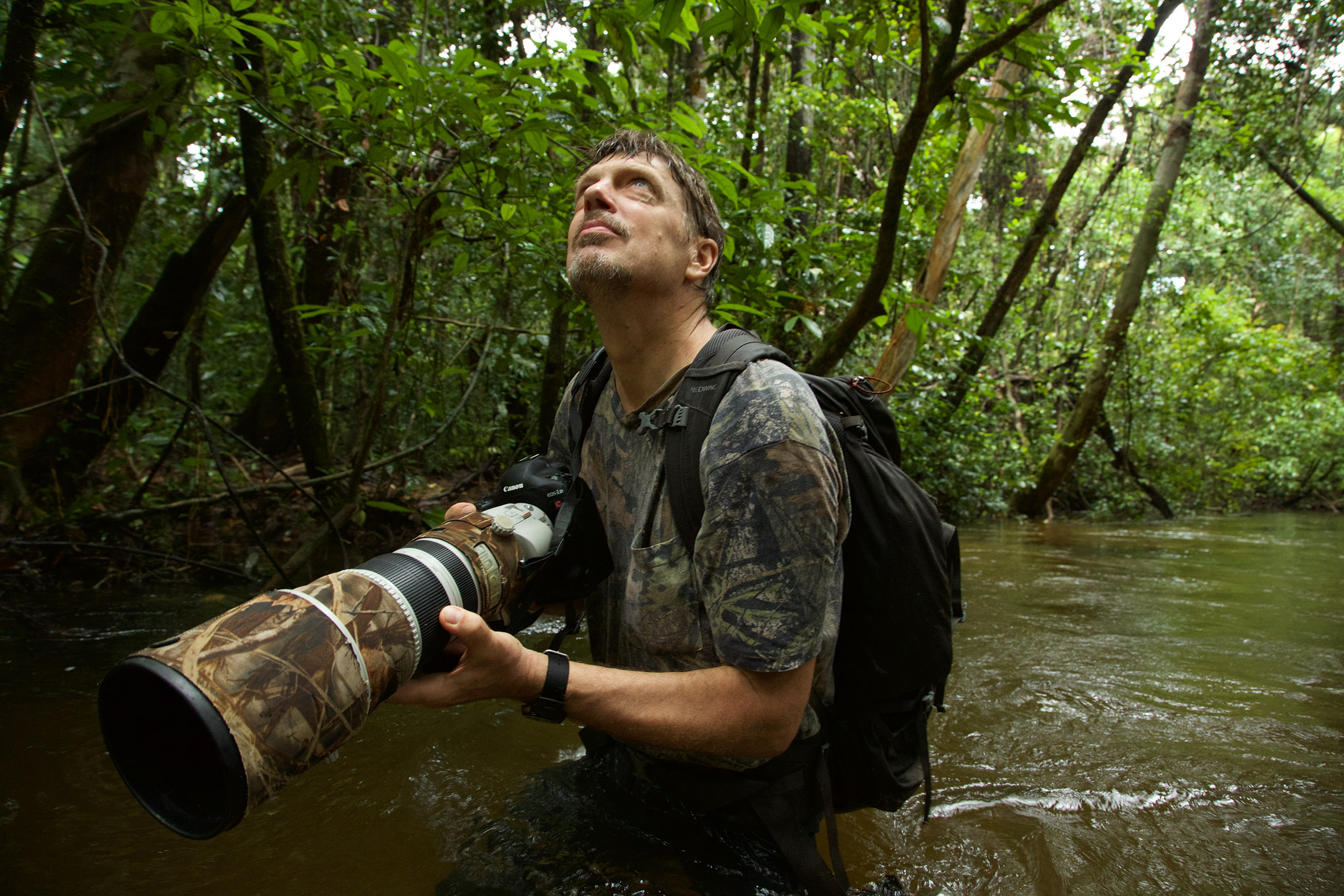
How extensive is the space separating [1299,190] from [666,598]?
12227 millimetres

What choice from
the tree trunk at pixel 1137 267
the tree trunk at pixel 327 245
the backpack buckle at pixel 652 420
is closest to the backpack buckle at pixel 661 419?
the backpack buckle at pixel 652 420

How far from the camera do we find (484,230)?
11.2 ft

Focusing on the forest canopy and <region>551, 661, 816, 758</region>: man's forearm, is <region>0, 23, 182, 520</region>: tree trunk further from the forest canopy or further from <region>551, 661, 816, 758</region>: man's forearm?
<region>551, 661, 816, 758</region>: man's forearm

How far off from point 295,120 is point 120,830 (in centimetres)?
314

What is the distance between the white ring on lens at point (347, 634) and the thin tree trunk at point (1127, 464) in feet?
38.2

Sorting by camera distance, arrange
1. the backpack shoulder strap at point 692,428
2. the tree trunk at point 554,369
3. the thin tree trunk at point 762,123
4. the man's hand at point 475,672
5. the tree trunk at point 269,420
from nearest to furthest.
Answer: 1. the man's hand at point 475,672
2. the backpack shoulder strap at point 692,428
3. the tree trunk at point 554,369
4. the thin tree trunk at point 762,123
5. the tree trunk at point 269,420

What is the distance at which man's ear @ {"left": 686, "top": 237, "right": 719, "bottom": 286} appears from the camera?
1.76 metres

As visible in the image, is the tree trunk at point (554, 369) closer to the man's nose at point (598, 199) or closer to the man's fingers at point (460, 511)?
the man's nose at point (598, 199)

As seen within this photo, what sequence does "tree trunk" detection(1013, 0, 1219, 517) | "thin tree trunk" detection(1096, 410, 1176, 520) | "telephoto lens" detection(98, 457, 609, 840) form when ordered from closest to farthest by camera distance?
"telephoto lens" detection(98, 457, 609, 840) < "tree trunk" detection(1013, 0, 1219, 517) < "thin tree trunk" detection(1096, 410, 1176, 520)

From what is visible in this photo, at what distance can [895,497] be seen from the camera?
61.7 inches

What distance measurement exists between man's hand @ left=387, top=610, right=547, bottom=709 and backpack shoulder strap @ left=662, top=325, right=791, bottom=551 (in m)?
0.40

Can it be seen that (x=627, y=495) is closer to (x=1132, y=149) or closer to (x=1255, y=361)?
(x=1132, y=149)

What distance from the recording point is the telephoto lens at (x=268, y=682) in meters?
0.97

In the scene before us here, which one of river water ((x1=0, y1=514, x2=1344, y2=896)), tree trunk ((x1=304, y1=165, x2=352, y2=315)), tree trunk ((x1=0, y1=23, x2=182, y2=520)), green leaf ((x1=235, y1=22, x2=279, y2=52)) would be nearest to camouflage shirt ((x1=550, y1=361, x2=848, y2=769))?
river water ((x1=0, y1=514, x2=1344, y2=896))
